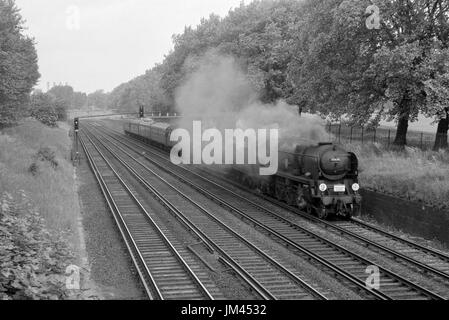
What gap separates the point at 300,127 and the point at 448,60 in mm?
6727

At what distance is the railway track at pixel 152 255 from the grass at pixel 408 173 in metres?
8.38

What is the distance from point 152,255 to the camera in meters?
13.7

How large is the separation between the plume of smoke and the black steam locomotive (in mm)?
1101

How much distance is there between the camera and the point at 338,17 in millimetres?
23078

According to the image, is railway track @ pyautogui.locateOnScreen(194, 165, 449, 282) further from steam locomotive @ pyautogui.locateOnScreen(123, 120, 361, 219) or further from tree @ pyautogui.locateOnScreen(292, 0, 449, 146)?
tree @ pyautogui.locateOnScreen(292, 0, 449, 146)

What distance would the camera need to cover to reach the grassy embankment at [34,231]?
8609 mm

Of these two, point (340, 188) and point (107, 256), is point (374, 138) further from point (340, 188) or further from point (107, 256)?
point (107, 256)

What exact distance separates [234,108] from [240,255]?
57.8 feet
